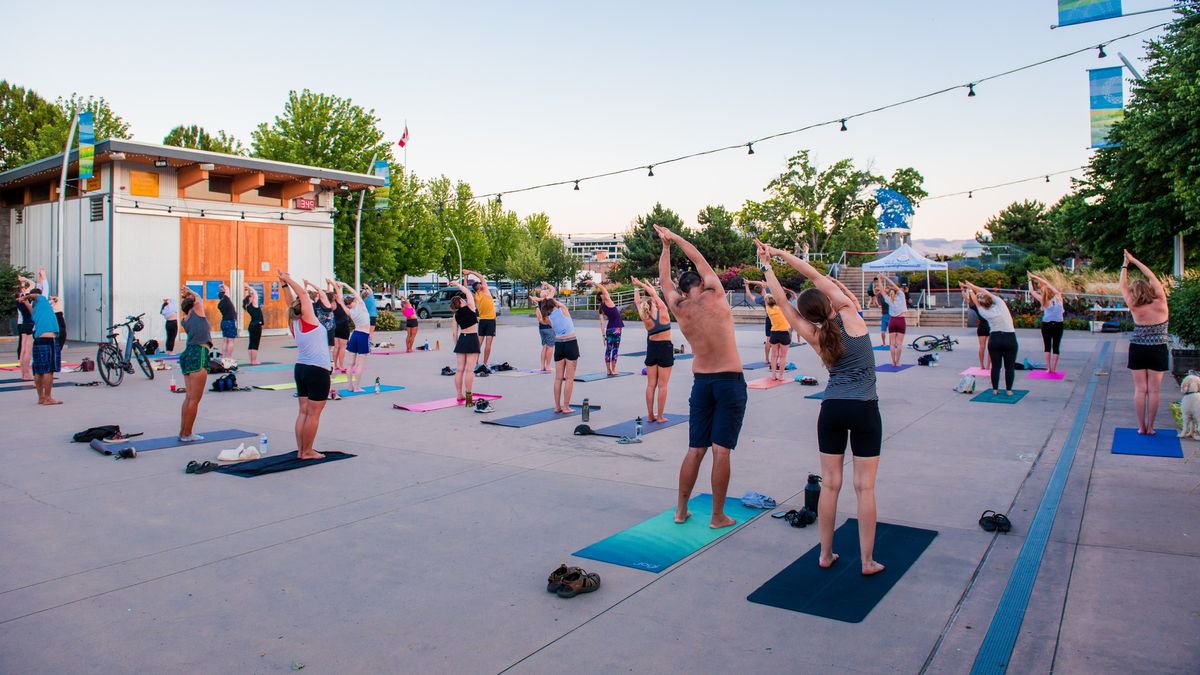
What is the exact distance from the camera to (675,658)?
11.6 ft

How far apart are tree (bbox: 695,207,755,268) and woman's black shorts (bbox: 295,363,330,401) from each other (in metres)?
46.3

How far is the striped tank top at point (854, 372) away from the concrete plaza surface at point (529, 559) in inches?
42.0

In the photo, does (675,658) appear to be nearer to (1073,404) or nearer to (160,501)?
(160,501)

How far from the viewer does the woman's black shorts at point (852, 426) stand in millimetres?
4387

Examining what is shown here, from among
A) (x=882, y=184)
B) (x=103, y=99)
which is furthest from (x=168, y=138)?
(x=882, y=184)

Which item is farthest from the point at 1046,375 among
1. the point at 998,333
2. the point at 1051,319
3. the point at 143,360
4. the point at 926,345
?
the point at 143,360

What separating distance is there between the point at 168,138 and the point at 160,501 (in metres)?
43.4

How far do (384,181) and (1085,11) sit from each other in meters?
21.2

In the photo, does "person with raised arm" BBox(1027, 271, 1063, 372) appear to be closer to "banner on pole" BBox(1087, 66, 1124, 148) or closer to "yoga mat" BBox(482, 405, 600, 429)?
"banner on pole" BBox(1087, 66, 1124, 148)

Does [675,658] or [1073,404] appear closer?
[675,658]

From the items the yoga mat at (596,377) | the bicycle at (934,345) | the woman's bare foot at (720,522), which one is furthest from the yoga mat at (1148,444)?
the bicycle at (934,345)

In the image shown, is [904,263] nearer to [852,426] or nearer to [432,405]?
[432,405]

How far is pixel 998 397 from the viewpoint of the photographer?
11.3m

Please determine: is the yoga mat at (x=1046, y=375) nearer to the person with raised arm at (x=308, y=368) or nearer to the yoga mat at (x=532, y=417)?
the yoga mat at (x=532, y=417)
